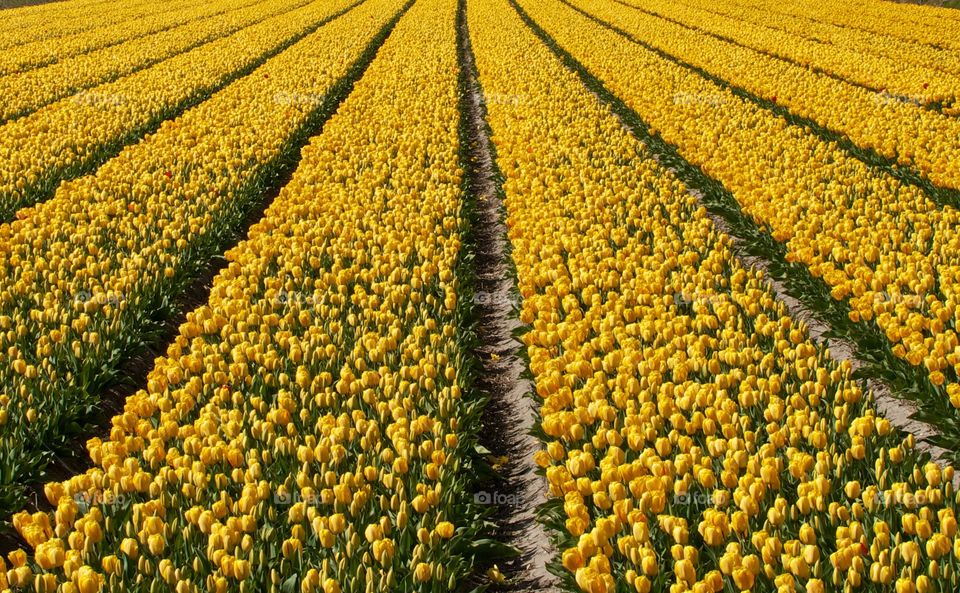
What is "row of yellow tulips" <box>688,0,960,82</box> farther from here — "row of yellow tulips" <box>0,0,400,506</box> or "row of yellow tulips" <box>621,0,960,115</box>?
"row of yellow tulips" <box>0,0,400,506</box>

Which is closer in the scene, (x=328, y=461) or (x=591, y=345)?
(x=328, y=461)

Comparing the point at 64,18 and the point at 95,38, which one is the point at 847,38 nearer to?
the point at 95,38

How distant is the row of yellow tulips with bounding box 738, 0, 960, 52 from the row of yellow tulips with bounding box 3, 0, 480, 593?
81.6 feet

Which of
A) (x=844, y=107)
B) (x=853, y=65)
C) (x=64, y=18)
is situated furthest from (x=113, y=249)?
(x=64, y=18)

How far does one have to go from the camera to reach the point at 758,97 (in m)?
18.0

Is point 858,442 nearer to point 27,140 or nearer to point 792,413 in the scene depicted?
point 792,413

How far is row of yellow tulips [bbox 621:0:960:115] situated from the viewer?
57.0ft

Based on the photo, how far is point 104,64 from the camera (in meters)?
23.5

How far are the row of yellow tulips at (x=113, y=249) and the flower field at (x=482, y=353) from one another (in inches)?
1.8

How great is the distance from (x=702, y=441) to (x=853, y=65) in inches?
744

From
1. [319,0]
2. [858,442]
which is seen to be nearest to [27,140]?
[858,442]

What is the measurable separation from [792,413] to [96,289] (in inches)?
229

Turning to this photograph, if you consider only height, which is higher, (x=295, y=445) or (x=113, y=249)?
(x=113, y=249)

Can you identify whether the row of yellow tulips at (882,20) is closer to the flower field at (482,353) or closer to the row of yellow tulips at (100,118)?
the flower field at (482,353)
